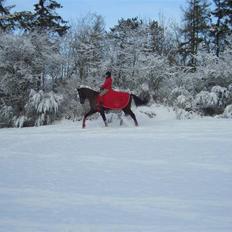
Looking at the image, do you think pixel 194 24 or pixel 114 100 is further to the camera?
pixel 194 24

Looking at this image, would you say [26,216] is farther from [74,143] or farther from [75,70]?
[75,70]

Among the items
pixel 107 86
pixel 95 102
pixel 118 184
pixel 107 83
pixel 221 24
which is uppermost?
pixel 221 24

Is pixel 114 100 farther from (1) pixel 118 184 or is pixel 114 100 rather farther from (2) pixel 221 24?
(2) pixel 221 24

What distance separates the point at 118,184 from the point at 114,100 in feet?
27.9

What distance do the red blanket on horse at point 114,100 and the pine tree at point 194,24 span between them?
12.5m

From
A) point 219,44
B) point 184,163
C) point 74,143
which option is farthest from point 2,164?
point 219,44

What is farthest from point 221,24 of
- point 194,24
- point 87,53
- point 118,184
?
point 118,184

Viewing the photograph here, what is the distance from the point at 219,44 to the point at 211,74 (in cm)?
867

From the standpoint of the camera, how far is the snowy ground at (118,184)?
4488 mm

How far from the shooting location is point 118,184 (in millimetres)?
6086

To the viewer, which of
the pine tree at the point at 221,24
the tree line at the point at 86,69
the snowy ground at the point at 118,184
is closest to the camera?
the snowy ground at the point at 118,184

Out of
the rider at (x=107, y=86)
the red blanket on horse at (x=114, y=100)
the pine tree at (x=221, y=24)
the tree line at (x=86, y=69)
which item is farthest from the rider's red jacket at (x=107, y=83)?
the pine tree at (x=221, y=24)

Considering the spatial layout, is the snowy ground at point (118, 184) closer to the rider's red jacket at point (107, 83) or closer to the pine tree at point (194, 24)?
the rider's red jacket at point (107, 83)

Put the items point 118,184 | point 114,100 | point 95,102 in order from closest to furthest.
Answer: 1. point 118,184
2. point 114,100
3. point 95,102
